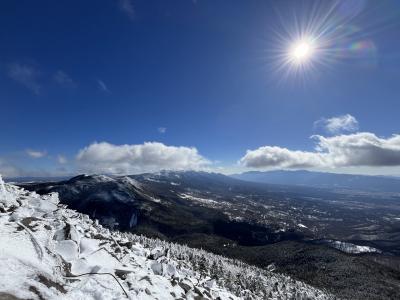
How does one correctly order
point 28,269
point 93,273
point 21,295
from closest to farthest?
1. point 21,295
2. point 28,269
3. point 93,273

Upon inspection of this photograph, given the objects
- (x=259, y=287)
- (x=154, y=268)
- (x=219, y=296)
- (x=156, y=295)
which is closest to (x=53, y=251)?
(x=156, y=295)

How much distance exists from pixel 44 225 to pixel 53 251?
6099mm

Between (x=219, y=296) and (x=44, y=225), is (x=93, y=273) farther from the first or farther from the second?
(x=219, y=296)

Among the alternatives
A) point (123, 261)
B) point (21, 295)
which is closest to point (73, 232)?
point (123, 261)

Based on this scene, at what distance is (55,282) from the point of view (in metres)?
20.0

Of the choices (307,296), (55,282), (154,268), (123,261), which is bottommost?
(307,296)

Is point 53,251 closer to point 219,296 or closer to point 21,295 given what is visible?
point 21,295

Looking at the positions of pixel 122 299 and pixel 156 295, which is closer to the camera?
pixel 122 299

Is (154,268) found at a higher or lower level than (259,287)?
higher

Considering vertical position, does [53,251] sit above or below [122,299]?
above

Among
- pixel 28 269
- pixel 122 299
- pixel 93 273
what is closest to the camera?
pixel 28 269

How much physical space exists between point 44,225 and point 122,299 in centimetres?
1338

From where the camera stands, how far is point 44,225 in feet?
95.3

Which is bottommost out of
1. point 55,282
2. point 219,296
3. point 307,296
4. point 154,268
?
point 307,296
